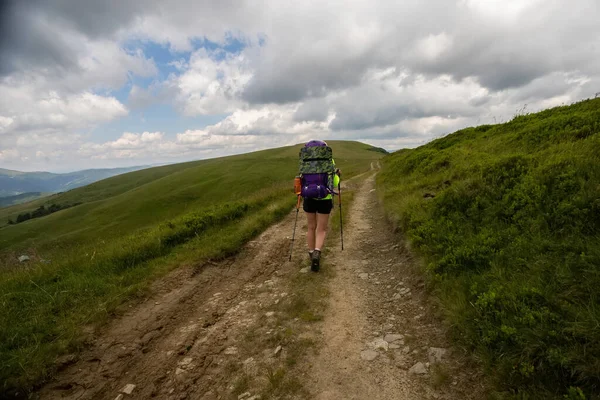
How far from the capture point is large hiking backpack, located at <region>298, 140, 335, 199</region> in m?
8.14

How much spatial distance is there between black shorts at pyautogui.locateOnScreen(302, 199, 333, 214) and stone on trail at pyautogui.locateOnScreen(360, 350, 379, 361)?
400 cm

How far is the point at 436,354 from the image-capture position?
457cm

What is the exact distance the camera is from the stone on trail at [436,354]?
4.47 metres

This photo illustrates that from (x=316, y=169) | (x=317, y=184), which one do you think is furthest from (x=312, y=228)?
(x=316, y=169)

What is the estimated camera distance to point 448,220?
8.10 meters

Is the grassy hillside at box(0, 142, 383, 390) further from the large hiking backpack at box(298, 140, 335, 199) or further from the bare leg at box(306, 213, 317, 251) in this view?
the large hiking backpack at box(298, 140, 335, 199)

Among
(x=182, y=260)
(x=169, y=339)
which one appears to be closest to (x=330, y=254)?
(x=182, y=260)

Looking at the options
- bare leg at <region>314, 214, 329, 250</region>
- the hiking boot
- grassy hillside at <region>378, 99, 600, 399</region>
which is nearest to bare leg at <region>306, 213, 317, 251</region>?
bare leg at <region>314, 214, 329, 250</region>

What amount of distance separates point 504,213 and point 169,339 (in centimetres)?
757

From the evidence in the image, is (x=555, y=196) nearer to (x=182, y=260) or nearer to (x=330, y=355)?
(x=330, y=355)

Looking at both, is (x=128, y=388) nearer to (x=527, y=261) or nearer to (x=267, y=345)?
(x=267, y=345)

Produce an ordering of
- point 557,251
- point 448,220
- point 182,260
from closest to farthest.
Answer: point 557,251 → point 448,220 → point 182,260

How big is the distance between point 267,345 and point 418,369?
2.40m

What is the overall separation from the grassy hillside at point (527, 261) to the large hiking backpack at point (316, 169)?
2764 mm
